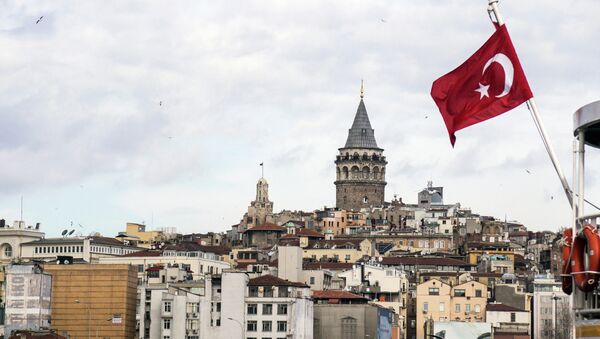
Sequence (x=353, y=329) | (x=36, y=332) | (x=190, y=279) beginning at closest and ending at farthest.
→ (x=36, y=332), (x=353, y=329), (x=190, y=279)

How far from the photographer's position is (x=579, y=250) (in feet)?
98.0

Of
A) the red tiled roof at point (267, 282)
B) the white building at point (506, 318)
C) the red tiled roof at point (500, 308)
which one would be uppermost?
the red tiled roof at point (267, 282)

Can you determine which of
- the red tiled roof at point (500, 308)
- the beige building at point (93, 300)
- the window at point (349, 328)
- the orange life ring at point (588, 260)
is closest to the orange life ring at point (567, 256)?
the orange life ring at point (588, 260)

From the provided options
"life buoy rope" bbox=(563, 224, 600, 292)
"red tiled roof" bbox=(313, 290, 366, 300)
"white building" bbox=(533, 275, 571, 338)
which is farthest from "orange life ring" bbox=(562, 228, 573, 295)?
"red tiled roof" bbox=(313, 290, 366, 300)

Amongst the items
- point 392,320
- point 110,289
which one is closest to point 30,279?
point 110,289

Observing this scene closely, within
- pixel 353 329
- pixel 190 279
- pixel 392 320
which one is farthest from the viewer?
pixel 190 279

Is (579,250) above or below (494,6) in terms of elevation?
below

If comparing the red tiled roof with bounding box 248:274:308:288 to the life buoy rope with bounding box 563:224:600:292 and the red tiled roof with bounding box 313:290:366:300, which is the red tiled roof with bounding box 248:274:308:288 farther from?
the life buoy rope with bounding box 563:224:600:292

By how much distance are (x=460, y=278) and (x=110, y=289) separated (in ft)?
142

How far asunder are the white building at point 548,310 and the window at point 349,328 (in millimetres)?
15914

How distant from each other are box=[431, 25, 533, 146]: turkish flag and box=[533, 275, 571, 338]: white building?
128337mm

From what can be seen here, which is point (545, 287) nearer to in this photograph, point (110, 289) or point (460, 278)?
point (460, 278)

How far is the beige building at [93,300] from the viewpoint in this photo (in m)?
170

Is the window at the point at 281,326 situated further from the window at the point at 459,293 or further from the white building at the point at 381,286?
the window at the point at 459,293
